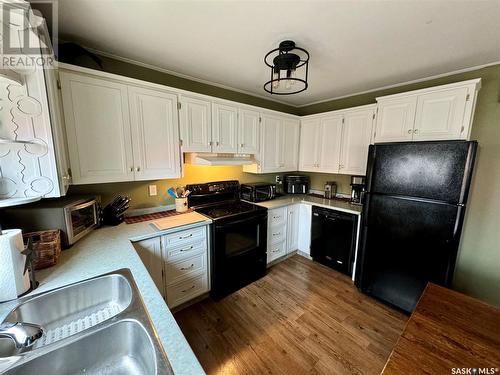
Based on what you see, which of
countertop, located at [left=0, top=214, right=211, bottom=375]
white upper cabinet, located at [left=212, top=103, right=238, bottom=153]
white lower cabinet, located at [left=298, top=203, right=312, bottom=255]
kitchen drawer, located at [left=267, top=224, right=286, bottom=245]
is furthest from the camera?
white lower cabinet, located at [left=298, top=203, right=312, bottom=255]

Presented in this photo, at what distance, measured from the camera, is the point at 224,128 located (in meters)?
2.40

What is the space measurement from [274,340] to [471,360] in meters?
1.36

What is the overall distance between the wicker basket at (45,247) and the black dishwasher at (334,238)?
266cm

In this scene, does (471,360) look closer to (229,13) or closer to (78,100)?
(229,13)

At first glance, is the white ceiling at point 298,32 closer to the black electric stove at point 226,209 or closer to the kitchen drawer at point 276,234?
the black electric stove at point 226,209

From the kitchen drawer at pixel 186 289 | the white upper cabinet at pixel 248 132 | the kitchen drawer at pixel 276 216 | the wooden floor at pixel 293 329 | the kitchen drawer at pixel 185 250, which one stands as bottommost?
the wooden floor at pixel 293 329

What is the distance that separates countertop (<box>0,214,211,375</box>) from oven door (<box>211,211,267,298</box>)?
1.03 ft

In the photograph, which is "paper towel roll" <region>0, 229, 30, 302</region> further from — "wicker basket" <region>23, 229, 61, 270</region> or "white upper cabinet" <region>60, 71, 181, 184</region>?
"white upper cabinet" <region>60, 71, 181, 184</region>

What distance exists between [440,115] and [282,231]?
85.4 inches

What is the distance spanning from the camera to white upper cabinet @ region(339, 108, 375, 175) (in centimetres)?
259

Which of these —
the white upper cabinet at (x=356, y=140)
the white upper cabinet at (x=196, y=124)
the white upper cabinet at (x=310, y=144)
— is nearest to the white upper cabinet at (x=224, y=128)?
the white upper cabinet at (x=196, y=124)

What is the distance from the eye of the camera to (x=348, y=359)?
161 centimetres

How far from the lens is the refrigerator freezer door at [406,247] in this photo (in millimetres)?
1790
